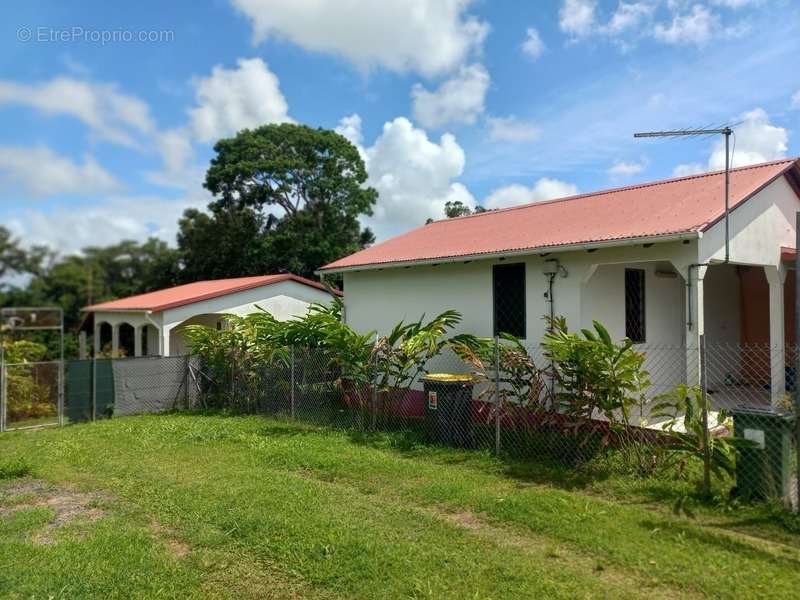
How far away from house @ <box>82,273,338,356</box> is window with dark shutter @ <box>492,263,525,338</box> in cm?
943

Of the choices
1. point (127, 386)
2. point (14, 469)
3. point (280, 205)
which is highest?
point (280, 205)

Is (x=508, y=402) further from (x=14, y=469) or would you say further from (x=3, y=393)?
(x=3, y=393)

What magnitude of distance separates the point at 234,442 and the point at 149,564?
446 centimetres

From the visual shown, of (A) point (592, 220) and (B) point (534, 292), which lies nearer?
(B) point (534, 292)

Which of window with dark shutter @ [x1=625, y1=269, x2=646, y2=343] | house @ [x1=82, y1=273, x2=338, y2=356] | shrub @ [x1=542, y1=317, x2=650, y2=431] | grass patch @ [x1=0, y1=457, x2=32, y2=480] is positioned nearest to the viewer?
shrub @ [x1=542, y1=317, x2=650, y2=431]

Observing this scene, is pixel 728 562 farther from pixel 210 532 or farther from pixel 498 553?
pixel 210 532

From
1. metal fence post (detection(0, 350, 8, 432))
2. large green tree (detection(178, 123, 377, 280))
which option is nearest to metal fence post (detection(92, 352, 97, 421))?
metal fence post (detection(0, 350, 8, 432))

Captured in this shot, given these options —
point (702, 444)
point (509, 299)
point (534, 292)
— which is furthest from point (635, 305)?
point (702, 444)

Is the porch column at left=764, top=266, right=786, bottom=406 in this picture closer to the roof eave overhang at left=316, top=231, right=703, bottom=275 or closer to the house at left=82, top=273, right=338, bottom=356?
the roof eave overhang at left=316, top=231, right=703, bottom=275

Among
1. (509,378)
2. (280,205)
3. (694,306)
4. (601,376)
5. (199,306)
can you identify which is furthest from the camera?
(280,205)

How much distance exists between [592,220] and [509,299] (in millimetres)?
1926

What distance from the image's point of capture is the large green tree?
32.4m

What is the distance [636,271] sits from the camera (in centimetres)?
977

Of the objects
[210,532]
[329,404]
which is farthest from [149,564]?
[329,404]
